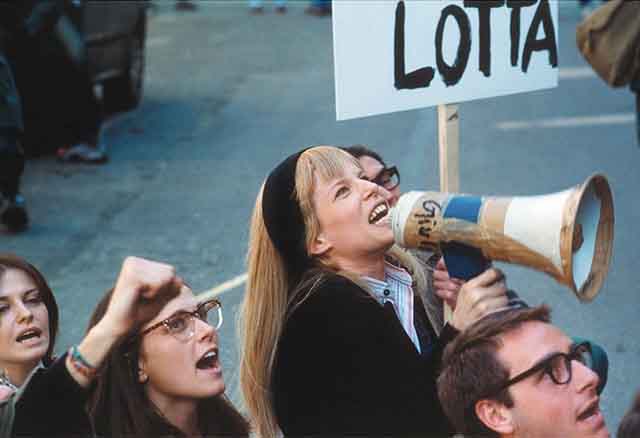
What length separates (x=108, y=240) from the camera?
28.6ft

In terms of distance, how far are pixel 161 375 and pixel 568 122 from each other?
9.14m

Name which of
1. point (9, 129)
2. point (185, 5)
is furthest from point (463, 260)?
point (185, 5)

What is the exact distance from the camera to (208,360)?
10.7ft

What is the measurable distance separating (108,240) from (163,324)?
565 cm

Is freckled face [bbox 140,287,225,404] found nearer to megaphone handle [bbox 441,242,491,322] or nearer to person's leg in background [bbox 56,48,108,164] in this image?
megaphone handle [bbox 441,242,491,322]

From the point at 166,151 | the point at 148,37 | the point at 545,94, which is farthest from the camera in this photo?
the point at 148,37

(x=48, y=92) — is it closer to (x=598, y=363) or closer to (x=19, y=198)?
(x=19, y=198)

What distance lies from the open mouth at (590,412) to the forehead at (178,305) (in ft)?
3.07

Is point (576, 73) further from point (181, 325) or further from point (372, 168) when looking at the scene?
point (181, 325)

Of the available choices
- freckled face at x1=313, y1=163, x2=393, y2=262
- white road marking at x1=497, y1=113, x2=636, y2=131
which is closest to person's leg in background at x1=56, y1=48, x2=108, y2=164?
white road marking at x1=497, y1=113, x2=636, y2=131

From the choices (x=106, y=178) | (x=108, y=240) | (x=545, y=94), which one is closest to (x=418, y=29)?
(x=108, y=240)

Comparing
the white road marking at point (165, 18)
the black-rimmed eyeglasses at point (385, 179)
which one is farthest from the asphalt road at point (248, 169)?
the white road marking at point (165, 18)

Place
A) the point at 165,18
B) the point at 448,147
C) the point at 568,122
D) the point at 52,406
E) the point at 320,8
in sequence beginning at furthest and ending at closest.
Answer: the point at 165,18
the point at 320,8
the point at 568,122
the point at 448,147
the point at 52,406

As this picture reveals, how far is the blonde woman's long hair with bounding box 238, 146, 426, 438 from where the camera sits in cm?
357
